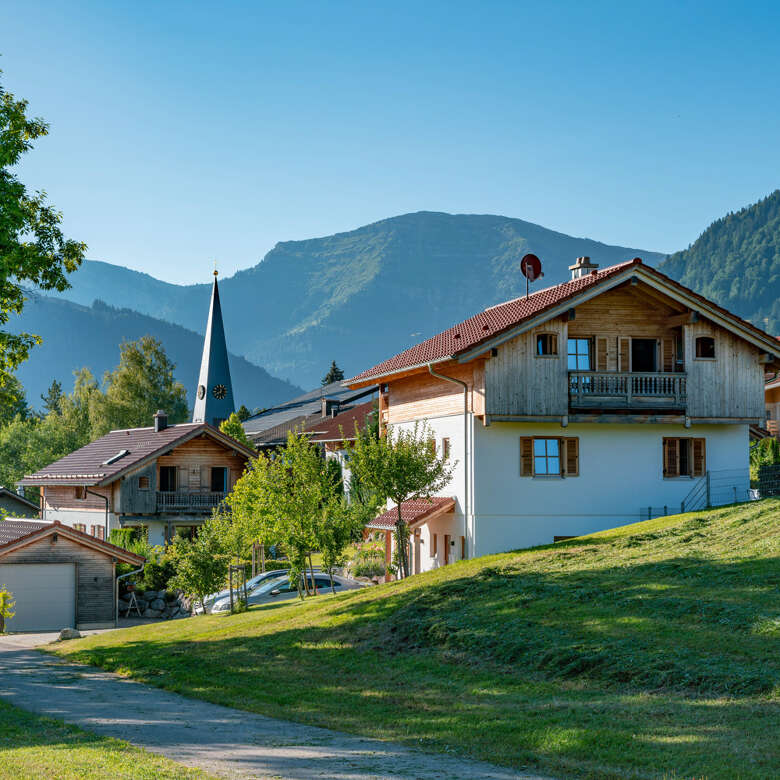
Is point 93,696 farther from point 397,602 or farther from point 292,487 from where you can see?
point 292,487

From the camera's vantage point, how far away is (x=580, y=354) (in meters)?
36.9

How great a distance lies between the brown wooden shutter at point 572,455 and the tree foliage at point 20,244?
17462 millimetres

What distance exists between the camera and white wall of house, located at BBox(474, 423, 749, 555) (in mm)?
35500

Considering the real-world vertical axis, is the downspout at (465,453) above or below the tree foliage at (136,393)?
below

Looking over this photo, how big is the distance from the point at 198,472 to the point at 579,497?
26.9 meters

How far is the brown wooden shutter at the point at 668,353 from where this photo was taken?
37.8m

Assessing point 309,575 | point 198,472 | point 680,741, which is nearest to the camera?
point 680,741

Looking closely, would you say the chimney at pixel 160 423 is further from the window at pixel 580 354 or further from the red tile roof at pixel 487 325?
the window at pixel 580 354

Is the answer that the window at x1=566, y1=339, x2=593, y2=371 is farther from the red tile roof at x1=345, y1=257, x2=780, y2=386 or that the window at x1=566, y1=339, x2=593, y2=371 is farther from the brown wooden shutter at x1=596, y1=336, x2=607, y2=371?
the red tile roof at x1=345, y1=257, x2=780, y2=386

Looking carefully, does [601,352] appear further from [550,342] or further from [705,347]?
[705,347]

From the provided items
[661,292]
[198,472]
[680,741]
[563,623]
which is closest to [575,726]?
[680,741]

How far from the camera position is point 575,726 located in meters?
13.7

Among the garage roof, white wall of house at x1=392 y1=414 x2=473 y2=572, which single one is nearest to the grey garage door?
the garage roof

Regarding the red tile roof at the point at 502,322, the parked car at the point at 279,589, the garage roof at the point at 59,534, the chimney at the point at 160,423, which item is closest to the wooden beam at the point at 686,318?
the red tile roof at the point at 502,322
